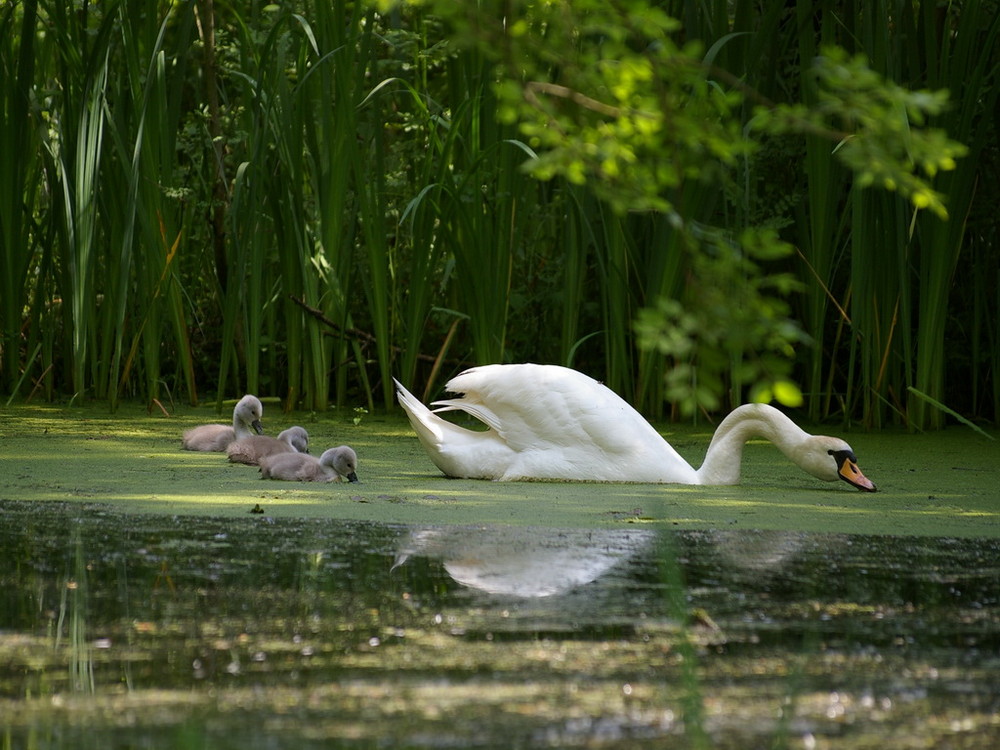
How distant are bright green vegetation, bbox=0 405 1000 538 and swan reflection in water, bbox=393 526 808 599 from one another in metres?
0.17

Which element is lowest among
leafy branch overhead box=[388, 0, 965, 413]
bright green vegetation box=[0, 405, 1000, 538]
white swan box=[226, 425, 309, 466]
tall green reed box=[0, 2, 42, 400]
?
bright green vegetation box=[0, 405, 1000, 538]

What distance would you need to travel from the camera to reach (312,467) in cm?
514

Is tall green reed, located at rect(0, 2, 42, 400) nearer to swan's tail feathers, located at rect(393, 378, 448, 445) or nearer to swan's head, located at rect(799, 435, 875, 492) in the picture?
swan's tail feathers, located at rect(393, 378, 448, 445)

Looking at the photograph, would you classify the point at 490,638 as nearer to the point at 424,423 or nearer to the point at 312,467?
the point at 312,467

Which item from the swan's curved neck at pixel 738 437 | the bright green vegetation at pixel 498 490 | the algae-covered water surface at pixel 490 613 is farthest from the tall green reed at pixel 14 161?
the swan's curved neck at pixel 738 437

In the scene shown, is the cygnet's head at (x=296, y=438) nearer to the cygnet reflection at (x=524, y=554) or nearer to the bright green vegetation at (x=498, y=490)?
the bright green vegetation at (x=498, y=490)

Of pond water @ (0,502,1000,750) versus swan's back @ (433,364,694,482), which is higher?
swan's back @ (433,364,694,482)

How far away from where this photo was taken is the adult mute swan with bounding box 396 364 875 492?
5.19 m

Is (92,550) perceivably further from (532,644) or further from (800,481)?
(800,481)

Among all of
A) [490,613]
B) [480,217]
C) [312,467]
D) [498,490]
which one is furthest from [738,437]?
[490,613]

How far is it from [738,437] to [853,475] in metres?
0.43

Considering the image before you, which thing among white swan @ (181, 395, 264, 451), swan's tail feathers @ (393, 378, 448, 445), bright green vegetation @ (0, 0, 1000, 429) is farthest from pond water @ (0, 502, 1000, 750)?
bright green vegetation @ (0, 0, 1000, 429)

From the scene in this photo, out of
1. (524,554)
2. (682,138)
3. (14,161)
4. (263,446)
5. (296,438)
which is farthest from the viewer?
(14,161)

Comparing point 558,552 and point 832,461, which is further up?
point 832,461
